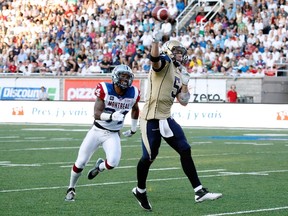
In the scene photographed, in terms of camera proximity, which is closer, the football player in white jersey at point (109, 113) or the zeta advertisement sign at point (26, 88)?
the football player in white jersey at point (109, 113)

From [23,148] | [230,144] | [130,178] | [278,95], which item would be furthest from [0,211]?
[278,95]

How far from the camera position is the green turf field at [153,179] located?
976cm

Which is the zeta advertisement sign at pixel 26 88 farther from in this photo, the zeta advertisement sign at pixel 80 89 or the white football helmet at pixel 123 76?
the white football helmet at pixel 123 76

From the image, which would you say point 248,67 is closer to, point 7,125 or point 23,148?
point 7,125

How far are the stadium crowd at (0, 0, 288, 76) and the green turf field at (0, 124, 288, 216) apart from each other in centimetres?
820

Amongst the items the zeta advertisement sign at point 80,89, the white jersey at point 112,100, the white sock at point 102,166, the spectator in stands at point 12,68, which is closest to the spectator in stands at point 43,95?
the zeta advertisement sign at point 80,89

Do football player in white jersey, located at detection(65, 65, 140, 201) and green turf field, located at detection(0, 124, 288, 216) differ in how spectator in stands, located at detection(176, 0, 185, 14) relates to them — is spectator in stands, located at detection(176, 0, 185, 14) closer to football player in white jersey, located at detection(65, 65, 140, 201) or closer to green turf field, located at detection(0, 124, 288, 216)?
green turf field, located at detection(0, 124, 288, 216)

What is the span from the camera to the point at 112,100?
35.1ft

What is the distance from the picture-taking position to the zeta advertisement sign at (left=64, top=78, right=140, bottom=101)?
32188mm

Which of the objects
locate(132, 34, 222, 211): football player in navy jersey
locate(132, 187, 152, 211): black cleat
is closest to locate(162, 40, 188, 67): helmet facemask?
locate(132, 34, 222, 211): football player in navy jersey

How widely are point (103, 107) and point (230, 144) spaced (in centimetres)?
996

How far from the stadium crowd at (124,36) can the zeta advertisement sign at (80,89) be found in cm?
37

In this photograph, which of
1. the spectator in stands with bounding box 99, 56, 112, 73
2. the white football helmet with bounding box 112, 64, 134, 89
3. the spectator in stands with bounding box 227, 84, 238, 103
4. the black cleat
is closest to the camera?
the black cleat

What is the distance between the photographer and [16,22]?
3788cm
